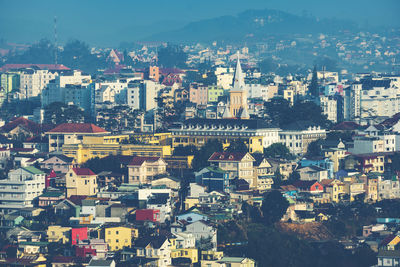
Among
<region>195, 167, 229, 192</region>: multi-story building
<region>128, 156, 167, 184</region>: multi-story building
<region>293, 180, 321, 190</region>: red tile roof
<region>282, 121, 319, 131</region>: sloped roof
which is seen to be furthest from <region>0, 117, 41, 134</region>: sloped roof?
<region>293, 180, 321, 190</region>: red tile roof

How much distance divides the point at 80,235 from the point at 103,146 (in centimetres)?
1030

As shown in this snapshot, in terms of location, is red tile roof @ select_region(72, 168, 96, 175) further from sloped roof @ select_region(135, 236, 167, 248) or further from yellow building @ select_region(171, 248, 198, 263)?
yellow building @ select_region(171, 248, 198, 263)

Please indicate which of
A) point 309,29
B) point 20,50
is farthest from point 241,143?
point 309,29

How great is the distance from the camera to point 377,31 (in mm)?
142250

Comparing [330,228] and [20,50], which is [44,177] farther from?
[20,50]

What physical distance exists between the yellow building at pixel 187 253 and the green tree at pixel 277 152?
10666 millimetres

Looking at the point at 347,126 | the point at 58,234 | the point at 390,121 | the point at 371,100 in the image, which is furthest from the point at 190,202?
the point at 371,100

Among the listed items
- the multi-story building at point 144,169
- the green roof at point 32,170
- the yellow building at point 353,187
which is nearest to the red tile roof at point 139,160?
the multi-story building at point 144,169

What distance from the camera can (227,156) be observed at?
150 ft

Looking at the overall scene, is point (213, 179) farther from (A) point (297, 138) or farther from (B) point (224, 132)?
(A) point (297, 138)

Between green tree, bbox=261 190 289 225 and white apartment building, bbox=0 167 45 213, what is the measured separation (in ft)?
25.0

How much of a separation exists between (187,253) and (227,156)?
755 cm

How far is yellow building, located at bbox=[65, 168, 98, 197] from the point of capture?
146 feet

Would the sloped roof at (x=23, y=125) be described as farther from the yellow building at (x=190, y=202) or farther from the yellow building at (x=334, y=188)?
the yellow building at (x=334, y=188)
